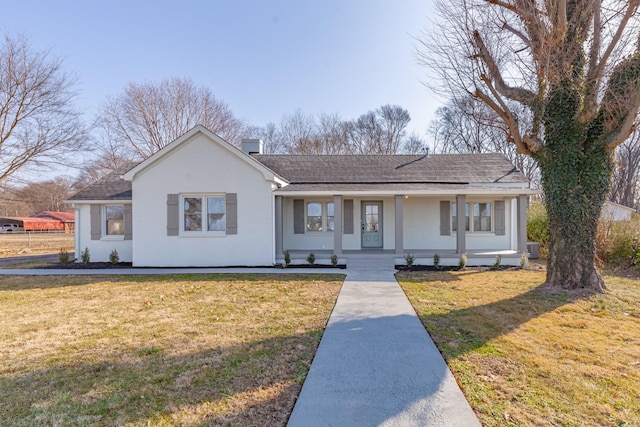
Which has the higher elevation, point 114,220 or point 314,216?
point 314,216

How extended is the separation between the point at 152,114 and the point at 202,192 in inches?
832

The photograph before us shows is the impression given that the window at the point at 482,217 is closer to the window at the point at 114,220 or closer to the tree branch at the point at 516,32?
the tree branch at the point at 516,32

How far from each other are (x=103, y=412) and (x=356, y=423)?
2.23 metres

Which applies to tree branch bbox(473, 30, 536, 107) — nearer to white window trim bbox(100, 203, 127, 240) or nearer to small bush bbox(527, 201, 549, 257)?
small bush bbox(527, 201, 549, 257)

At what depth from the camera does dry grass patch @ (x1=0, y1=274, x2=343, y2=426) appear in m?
2.84

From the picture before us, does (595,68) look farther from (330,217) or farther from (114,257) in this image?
(114,257)

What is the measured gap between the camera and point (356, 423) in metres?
2.59

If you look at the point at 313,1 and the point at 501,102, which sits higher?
the point at 313,1

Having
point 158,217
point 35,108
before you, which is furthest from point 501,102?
point 35,108

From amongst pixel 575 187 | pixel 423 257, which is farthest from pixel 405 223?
pixel 575 187

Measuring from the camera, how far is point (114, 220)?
41.0ft

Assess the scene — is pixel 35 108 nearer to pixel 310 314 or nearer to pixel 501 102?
pixel 310 314

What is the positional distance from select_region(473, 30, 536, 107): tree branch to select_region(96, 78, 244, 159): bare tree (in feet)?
79.2

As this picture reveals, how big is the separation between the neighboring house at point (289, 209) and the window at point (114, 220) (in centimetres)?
4
